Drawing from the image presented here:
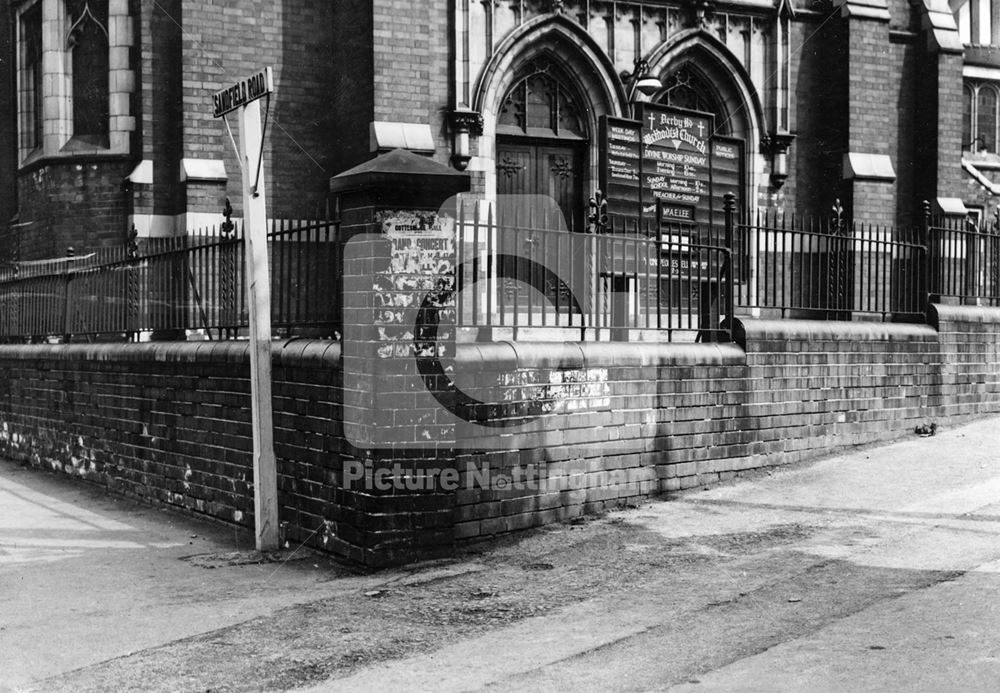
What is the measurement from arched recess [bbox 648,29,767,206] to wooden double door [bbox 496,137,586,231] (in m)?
1.63

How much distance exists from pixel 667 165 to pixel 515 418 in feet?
18.7

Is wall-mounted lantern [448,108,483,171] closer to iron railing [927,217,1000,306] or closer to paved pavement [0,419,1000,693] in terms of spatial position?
iron railing [927,217,1000,306]

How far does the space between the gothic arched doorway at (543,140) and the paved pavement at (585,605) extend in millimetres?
8781

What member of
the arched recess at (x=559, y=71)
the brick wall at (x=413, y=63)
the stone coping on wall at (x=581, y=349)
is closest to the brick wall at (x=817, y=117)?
the arched recess at (x=559, y=71)

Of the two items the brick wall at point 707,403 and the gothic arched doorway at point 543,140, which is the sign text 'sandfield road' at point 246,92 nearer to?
the brick wall at point 707,403

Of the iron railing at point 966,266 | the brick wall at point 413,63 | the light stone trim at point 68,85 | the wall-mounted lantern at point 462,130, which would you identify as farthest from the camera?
the light stone trim at point 68,85

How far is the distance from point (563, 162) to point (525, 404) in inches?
389

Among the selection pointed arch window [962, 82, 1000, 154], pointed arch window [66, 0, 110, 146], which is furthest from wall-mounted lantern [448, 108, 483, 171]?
pointed arch window [962, 82, 1000, 154]

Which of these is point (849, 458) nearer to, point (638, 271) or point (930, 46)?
point (638, 271)

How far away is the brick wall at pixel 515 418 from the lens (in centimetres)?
752

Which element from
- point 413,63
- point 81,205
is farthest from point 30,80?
point 413,63

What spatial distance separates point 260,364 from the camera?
26.6 ft

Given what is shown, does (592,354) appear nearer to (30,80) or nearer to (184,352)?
(184,352)

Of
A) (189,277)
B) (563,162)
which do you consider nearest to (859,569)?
(189,277)
